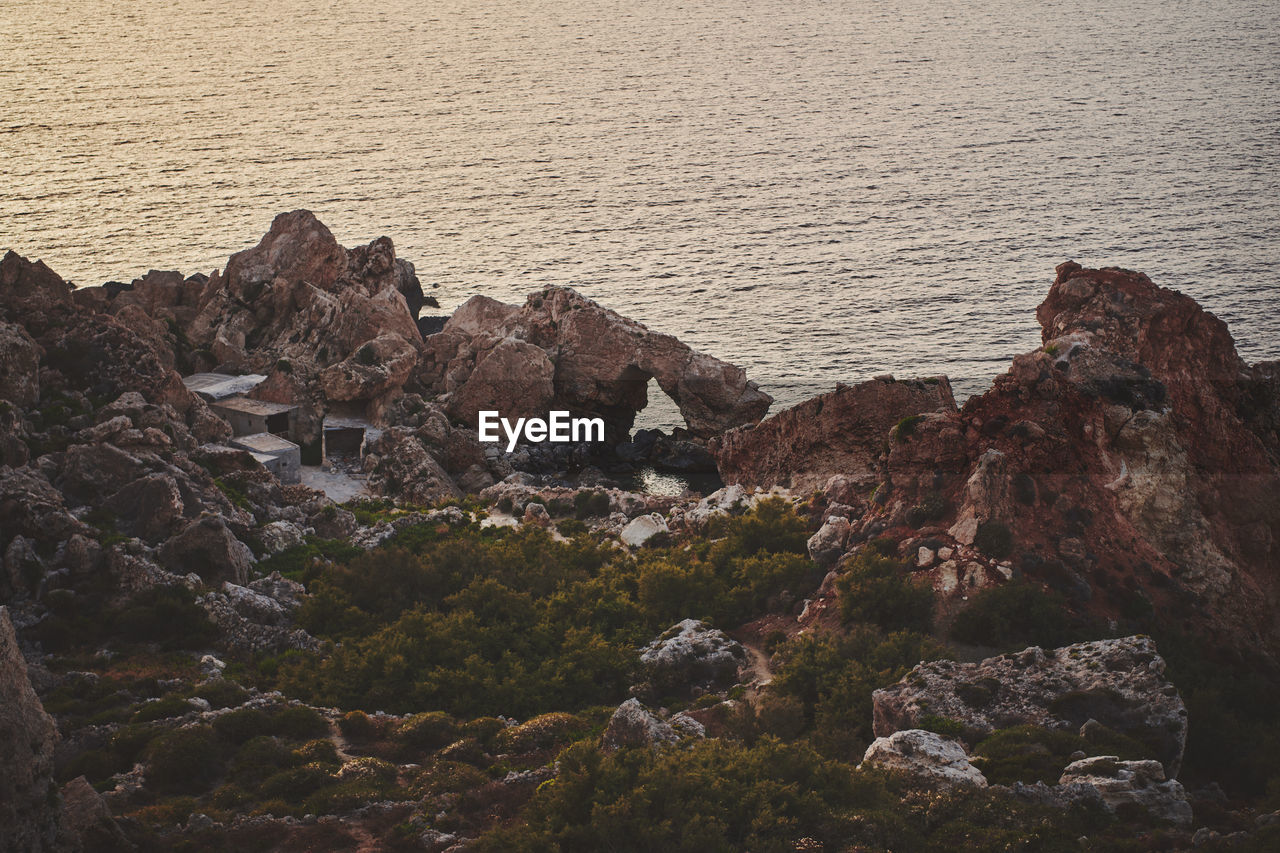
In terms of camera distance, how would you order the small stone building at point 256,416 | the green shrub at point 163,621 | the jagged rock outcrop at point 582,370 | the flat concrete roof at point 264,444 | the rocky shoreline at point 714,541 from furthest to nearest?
the jagged rock outcrop at point 582,370
the small stone building at point 256,416
the flat concrete roof at point 264,444
the green shrub at point 163,621
the rocky shoreline at point 714,541

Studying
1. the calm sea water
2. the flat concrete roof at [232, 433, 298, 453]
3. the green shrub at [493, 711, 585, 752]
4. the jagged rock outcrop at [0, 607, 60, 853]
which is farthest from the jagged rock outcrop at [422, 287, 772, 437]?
the jagged rock outcrop at [0, 607, 60, 853]

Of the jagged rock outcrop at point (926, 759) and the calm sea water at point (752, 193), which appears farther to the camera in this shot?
the calm sea water at point (752, 193)

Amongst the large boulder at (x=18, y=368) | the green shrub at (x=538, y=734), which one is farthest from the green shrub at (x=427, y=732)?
the large boulder at (x=18, y=368)

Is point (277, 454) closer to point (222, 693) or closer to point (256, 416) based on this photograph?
point (256, 416)

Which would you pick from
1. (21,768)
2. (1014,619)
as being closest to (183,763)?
(21,768)

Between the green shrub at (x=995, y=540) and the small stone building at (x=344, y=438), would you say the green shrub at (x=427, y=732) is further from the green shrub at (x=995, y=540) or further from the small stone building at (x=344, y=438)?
the small stone building at (x=344, y=438)

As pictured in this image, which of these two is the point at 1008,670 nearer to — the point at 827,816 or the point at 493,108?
the point at 827,816
